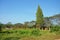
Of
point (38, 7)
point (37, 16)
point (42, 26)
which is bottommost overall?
point (42, 26)

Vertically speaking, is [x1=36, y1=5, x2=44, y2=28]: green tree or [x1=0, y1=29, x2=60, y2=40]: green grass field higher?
[x1=36, y1=5, x2=44, y2=28]: green tree

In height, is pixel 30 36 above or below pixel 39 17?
below

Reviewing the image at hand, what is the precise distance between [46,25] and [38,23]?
11.6 ft

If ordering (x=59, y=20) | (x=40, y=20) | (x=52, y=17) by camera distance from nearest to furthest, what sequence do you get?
(x=40, y=20) < (x=59, y=20) < (x=52, y=17)

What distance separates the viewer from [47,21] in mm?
46812

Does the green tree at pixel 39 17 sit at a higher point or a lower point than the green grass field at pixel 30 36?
higher

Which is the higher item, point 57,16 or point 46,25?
point 57,16

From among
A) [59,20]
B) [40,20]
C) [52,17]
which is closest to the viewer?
[40,20]

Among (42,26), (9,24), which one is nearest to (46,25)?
(42,26)

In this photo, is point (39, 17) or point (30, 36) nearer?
point (30, 36)

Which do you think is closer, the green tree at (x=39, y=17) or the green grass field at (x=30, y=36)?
the green grass field at (x=30, y=36)

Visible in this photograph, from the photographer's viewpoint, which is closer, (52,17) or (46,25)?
(46,25)

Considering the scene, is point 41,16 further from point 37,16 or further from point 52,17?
point 52,17

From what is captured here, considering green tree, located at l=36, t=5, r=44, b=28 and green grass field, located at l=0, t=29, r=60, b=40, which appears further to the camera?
green tree, located at l=36, t=5, r=44, b=28
